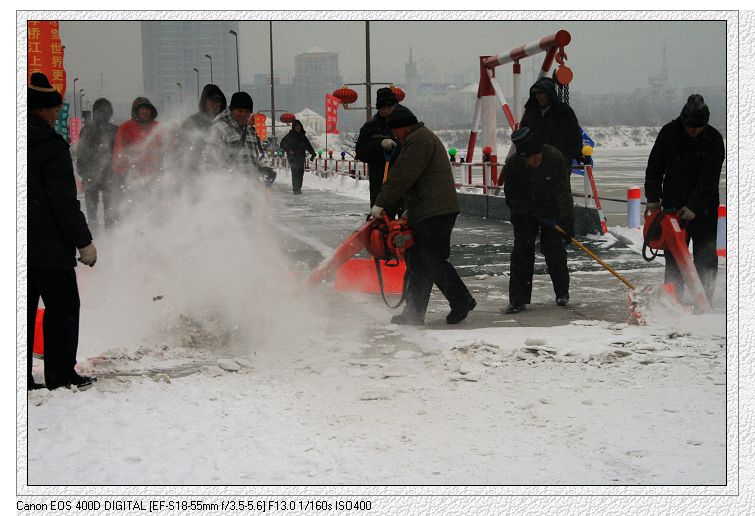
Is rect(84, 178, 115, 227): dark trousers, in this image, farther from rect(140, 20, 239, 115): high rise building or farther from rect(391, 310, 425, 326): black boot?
→ rect(391, 310, 425, 326): black boot

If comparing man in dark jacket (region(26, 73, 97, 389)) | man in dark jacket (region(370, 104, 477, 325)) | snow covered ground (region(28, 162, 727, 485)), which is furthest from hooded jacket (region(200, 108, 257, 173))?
man in dark jacket (region(26, 73, 97, 389))

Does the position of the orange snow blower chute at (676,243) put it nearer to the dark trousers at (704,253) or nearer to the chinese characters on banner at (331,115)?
the dark trousers at (704,253)

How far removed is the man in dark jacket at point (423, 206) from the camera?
714 centimetres

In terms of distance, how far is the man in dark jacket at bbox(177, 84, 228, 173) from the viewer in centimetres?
870

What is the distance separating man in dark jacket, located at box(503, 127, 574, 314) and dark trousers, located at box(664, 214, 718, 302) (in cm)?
99

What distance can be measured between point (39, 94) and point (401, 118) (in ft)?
9.43

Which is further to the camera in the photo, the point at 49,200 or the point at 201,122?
the point at 201,122

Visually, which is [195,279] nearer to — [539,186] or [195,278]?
[195,278]

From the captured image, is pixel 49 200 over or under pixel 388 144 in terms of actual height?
under

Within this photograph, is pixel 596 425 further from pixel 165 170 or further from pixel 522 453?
pixel 165 170

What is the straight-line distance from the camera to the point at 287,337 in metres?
6.95

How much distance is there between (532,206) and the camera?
801 cm

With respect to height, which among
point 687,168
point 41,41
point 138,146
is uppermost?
point 41,41

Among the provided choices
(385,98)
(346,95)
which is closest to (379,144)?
(385,98)
